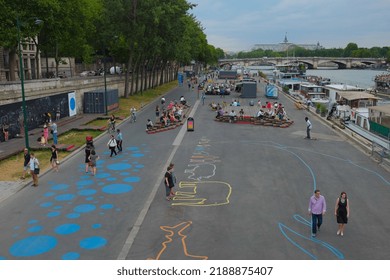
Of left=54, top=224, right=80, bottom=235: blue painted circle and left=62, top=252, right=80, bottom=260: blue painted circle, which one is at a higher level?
left=62, top=252, right=80, bottom=260: blue painted circle

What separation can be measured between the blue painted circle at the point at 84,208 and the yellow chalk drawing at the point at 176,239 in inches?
134

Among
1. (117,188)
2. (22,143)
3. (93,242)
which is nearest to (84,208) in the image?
(117,188)

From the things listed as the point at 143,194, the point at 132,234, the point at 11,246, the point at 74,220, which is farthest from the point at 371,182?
the point at 11,246

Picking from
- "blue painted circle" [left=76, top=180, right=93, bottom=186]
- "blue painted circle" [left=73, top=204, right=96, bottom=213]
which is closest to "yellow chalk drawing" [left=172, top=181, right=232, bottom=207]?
"blue painted circle" [left=73, top=204, right=96, bottom=213]

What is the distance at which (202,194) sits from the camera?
16.8 metres

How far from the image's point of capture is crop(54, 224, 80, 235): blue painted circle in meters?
12.9

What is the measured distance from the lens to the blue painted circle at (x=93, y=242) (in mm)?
11844

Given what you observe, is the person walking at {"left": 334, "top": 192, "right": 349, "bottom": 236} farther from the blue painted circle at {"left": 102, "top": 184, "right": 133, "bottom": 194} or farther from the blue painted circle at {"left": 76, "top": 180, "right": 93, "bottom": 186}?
the blue painted circle at {"left": 76, "top": 180, "right": 93, "bottom": 186}

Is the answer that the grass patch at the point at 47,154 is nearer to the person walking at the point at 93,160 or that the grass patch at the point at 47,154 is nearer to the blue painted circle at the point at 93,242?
the person walking at the point at 93,160

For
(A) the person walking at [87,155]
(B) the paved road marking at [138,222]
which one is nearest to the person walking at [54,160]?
(A) the person walking at [87,155]

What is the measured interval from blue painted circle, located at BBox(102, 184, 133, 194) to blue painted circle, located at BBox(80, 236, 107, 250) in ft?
15.5

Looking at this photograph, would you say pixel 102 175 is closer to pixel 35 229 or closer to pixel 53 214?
pixel 53 214

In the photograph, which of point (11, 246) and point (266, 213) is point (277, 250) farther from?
point (11, 246)

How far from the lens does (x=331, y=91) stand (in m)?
59.6
